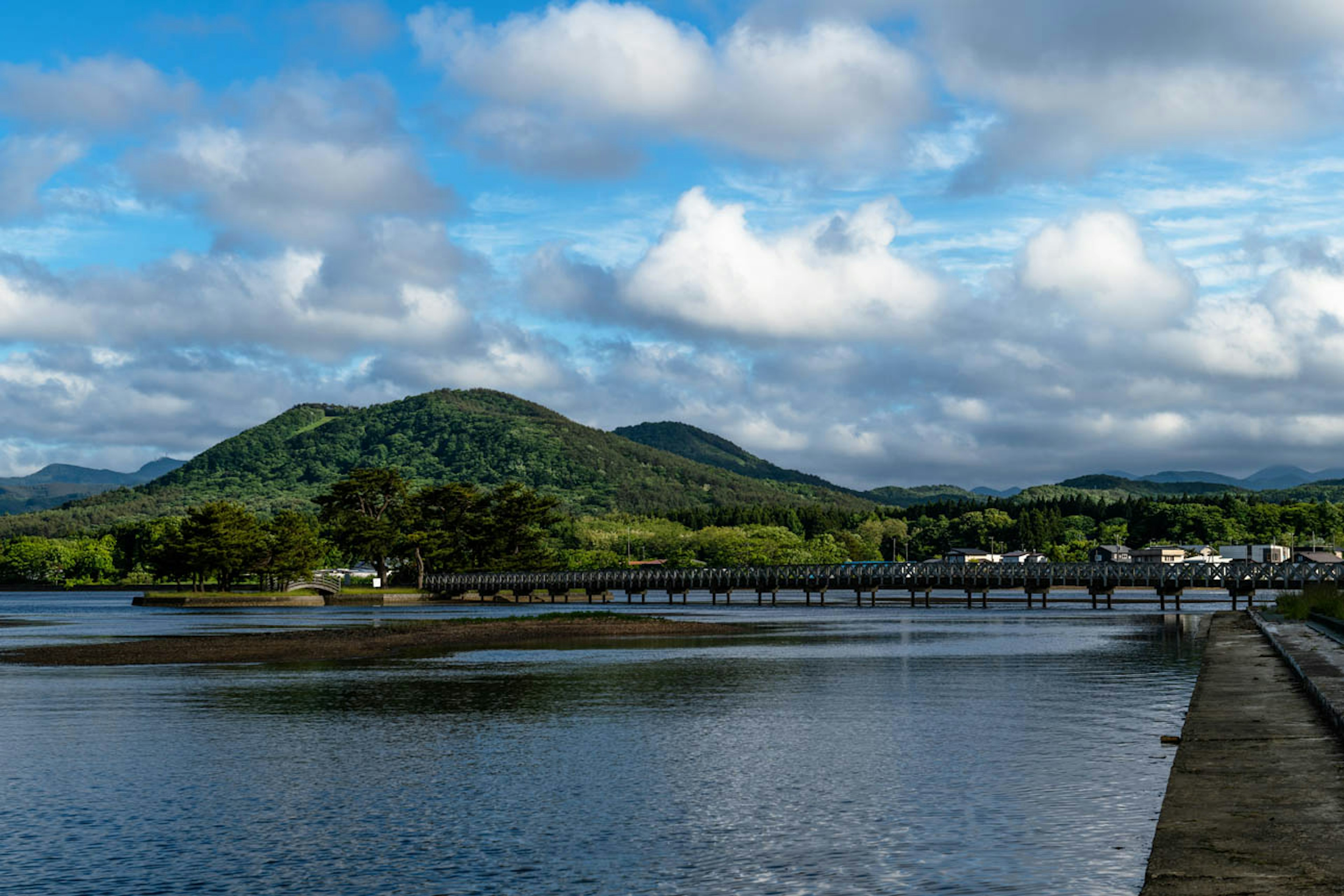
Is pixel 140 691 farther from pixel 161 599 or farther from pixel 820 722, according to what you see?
pixel 161 599

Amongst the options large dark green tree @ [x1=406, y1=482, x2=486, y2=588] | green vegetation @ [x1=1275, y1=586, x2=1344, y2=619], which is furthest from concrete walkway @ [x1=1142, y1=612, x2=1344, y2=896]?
large dark green tree @ [x1=406, y1=482, x2=486, y2=588]

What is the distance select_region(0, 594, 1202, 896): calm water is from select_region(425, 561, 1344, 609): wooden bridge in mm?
88642

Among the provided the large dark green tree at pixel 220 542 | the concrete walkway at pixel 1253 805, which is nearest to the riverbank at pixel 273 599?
the large dark green tree at pixel 220 542

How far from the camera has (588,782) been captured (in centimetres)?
2209

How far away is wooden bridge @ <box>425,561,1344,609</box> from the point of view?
12512 cm

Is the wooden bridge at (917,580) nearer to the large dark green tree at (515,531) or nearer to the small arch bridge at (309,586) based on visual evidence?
the large dark green tree at (515,531)

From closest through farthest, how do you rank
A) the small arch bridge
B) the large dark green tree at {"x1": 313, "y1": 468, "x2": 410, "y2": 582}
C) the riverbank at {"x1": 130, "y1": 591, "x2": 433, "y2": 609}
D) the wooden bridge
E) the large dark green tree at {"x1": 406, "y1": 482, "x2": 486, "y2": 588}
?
1. the wooden bridge
2. the riverbank at {"x1": 130, "y1": 591, "x2": 433, "y2": 609}
3. the small arch bridge
4. the large dark green tree at {"x1": 313, "y1": 468, "x2": 410, "y2": 582}
5. the large dark green tree at {"x1": 406, "y1": 482, "x2": 486, "y2": 588}

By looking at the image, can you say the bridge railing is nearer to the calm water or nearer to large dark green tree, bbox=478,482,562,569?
large dark green tree, bbox=478,482,562,569

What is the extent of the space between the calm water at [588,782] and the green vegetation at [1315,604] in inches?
491

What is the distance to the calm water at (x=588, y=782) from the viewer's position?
51.4 feet

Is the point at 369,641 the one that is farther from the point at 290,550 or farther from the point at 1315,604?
the point at 290,550

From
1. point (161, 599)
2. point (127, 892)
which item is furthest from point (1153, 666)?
point (161, 599)

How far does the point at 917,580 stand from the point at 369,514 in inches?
2960

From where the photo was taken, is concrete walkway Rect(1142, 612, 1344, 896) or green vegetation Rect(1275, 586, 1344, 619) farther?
green vegetation Rect(1275, 586, 1344, 619)
